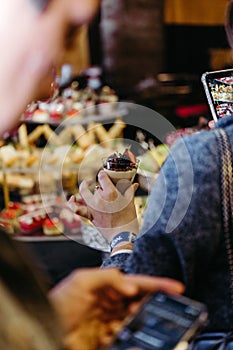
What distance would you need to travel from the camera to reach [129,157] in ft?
3.96

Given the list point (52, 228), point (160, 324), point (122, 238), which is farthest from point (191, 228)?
point (52, 228)

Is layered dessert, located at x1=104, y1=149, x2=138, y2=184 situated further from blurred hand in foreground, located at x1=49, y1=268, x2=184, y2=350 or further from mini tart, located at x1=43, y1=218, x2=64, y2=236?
mini tart, located at x1=43, y1=218, x2=64, y2=236

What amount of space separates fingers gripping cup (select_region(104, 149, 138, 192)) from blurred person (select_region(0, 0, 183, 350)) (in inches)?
21.2

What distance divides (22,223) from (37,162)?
0.47 m

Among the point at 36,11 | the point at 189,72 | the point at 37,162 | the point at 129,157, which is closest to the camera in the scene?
the point at 36,11

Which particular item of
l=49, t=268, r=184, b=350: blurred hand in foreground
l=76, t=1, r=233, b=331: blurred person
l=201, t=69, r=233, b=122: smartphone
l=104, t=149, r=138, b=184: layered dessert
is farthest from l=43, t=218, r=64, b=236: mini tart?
l=49, t=268, r=184, b=350: blurred hand in foreground

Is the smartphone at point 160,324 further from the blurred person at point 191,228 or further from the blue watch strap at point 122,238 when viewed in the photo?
the blue watch strap at point 122,238

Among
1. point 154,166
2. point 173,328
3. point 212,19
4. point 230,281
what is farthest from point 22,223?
point 212,19

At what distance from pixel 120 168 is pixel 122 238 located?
0.15m

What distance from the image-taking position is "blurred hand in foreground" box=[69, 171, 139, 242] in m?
1.10

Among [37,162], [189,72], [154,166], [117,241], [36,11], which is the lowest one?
[189,72]

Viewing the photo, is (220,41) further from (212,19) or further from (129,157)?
(129,157)

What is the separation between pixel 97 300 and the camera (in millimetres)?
572

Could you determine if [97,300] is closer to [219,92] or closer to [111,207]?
[111,207]
